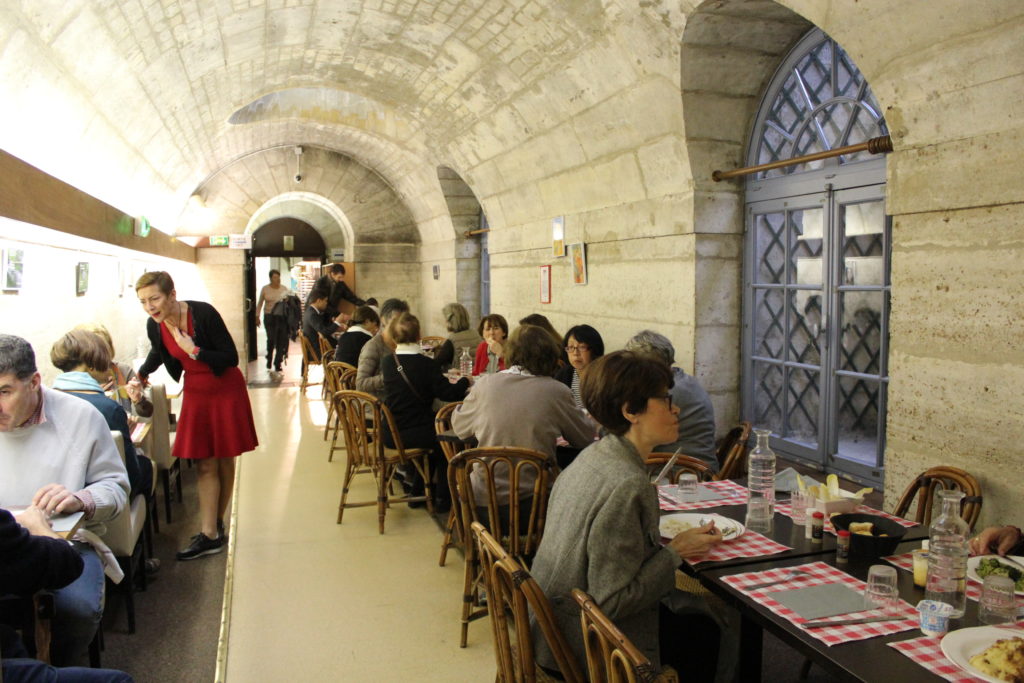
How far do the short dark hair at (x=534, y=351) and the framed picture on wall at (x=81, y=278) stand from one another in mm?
3535

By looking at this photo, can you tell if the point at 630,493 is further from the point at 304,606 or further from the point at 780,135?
the point at 780,135

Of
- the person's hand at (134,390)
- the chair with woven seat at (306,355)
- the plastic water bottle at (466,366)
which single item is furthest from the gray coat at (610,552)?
the chair with woven seat at (306,355)

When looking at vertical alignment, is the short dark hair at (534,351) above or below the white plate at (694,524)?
above

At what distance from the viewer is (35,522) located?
2.18 m

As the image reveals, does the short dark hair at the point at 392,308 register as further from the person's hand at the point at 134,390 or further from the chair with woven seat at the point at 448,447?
the person's hand at the point at 134,390

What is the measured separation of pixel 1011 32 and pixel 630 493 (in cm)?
220

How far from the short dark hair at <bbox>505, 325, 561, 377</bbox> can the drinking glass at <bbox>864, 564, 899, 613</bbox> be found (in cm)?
168

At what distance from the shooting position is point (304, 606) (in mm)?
3479

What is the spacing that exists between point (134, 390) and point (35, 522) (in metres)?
2.03

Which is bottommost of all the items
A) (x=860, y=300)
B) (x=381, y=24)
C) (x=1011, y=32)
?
(x=860, y=300)

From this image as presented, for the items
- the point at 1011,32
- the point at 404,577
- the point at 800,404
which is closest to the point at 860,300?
the point at 800,404

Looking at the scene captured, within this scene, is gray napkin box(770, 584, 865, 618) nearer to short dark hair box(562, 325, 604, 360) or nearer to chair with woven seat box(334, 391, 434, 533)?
short dark hair box(562, 325, 604, 360)

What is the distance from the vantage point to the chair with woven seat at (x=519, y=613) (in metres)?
1.66

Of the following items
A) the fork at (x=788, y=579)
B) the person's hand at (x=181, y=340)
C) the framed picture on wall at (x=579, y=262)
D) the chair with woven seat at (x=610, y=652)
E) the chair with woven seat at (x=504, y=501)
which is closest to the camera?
the chair with woven seat at (x=610, y=652)
